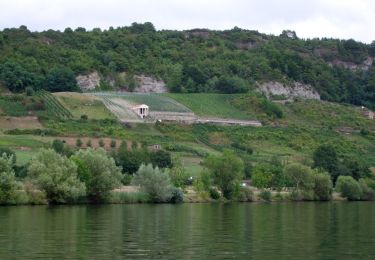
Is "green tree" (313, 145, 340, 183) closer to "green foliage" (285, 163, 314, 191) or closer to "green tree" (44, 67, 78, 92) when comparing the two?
"green foliage" (285, 163, 314, 191)

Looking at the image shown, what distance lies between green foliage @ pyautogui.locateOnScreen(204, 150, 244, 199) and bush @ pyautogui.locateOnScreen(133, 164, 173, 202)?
430 inches

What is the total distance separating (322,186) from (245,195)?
1135 cm

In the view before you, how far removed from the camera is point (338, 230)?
5850cm

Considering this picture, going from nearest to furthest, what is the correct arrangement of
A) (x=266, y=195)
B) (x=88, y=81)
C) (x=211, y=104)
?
1. (x=266, y=195)
2. (x=211, y=104)
3. (x=88, y=81)

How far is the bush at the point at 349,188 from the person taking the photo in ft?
377

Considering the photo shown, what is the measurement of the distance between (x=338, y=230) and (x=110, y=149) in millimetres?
66497

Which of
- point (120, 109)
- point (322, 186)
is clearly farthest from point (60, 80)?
point (322, 186)

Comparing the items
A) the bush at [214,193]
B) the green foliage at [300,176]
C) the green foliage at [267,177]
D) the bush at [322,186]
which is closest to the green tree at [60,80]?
the green foliage at [267,177]

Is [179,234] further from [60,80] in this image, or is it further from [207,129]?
[60,80]

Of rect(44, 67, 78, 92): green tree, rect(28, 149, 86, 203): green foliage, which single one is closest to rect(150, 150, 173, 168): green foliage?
rect(28, 149, 86, 203): green foliage

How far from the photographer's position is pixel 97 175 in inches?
3501

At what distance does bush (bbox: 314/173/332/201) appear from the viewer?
11062cm

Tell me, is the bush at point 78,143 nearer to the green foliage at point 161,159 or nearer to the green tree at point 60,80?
the green foliage at point 161,159

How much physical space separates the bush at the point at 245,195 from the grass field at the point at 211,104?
206 feet
